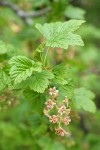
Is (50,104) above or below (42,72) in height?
below

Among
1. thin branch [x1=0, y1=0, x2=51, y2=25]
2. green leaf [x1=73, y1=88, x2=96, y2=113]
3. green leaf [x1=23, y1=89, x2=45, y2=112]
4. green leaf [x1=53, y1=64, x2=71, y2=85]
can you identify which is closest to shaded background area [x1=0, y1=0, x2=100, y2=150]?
thin branch [x1=0, y1=0, x2=51, y2=25]

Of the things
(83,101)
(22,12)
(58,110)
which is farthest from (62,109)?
(22,12)

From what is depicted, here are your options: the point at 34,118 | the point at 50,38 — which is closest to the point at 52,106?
the point at 50,38

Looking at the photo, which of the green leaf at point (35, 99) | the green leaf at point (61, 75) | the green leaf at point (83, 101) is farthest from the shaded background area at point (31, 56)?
the green leaf at point (61, 75)

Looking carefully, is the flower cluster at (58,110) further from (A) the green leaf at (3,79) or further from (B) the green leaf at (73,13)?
(B) the green leaf at (73,13)

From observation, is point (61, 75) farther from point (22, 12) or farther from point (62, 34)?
point (22, 12)
